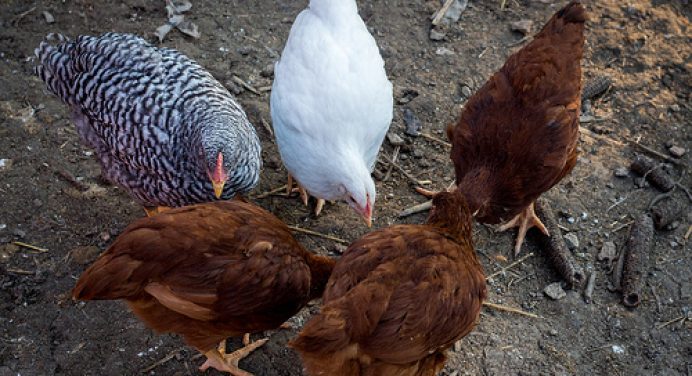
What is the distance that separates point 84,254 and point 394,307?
81.6 inches

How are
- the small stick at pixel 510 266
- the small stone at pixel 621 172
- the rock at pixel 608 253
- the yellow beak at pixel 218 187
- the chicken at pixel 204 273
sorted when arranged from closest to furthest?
the chicken at pixel 204 273
the yellow beak at pixel 218 187
the small stick at pixel 510 266
the rock at pixel 608 253
the small stone at pixel 621 172

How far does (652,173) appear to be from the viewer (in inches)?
165

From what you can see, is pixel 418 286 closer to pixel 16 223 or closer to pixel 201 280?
pixel 201 280

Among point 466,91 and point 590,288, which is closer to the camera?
point 590,288

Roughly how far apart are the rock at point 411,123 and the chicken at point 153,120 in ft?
4.06

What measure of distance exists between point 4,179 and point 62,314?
1.08 m

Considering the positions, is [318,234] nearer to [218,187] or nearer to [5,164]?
[218,187]

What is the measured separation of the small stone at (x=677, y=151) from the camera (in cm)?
431

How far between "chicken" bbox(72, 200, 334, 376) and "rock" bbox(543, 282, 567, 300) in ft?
5.15

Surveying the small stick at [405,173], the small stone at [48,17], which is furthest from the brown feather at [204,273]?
the small stone at [48,17]

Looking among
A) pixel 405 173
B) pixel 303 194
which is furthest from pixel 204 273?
pixel 405 173

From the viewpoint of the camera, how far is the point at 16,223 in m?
3.74

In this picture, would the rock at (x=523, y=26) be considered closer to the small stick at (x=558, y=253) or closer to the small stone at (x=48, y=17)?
the small stick at (x=558, y=253)

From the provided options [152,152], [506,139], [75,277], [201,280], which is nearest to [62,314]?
[75,277]
